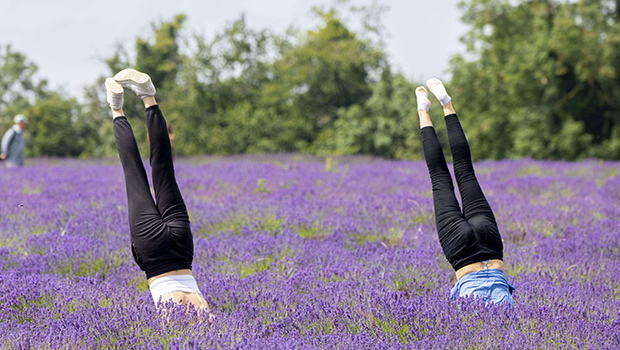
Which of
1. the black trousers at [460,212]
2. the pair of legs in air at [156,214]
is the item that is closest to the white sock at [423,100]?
the black trousers at [460,212]

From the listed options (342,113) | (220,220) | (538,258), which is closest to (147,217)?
(220,220)

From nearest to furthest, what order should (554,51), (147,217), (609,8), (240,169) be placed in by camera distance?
(147,217), (240,169), (554,51), (609,8)

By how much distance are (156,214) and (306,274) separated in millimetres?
1049

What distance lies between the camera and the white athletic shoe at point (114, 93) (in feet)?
9.93

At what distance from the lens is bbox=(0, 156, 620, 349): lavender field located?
227cm

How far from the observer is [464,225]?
3.02 metres

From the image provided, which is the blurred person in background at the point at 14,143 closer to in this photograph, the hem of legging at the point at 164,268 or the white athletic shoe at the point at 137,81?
the white athletic shoe at the point at 137,81

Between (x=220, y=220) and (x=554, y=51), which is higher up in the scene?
(x=554, y=51)

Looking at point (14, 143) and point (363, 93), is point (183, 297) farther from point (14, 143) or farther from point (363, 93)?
point (363, 93)

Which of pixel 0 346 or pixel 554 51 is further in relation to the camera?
pixel 554 51

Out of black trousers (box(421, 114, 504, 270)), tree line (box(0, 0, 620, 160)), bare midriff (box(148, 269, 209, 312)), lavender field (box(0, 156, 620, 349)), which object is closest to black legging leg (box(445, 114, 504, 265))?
black trousers (box(421, 114, 504, 270))

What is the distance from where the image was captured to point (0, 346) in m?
2.10

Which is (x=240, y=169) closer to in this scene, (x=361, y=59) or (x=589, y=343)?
(x=589, y=343)

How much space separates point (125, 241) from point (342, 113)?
79.3 ft
